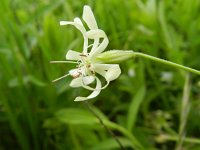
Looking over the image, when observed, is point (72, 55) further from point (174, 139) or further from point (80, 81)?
point (174, 139)

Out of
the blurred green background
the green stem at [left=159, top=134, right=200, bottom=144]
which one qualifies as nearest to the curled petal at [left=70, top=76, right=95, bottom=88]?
the blurred green background

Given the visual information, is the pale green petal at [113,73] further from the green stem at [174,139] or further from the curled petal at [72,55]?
the green stem at [174,139]

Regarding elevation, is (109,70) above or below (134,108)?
above

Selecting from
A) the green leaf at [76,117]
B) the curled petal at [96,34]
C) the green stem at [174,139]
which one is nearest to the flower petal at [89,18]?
the curled petal at [96,34]

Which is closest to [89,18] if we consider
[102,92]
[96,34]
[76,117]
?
[96,34]

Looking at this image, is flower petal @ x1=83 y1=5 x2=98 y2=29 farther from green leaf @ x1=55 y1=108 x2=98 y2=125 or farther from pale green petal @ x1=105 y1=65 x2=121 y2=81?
green leaf @ x1=55 y1=108 x2=98 y2=125

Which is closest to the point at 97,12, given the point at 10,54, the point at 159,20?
the point at 159,20

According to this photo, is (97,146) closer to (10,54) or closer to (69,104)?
(69,104)
